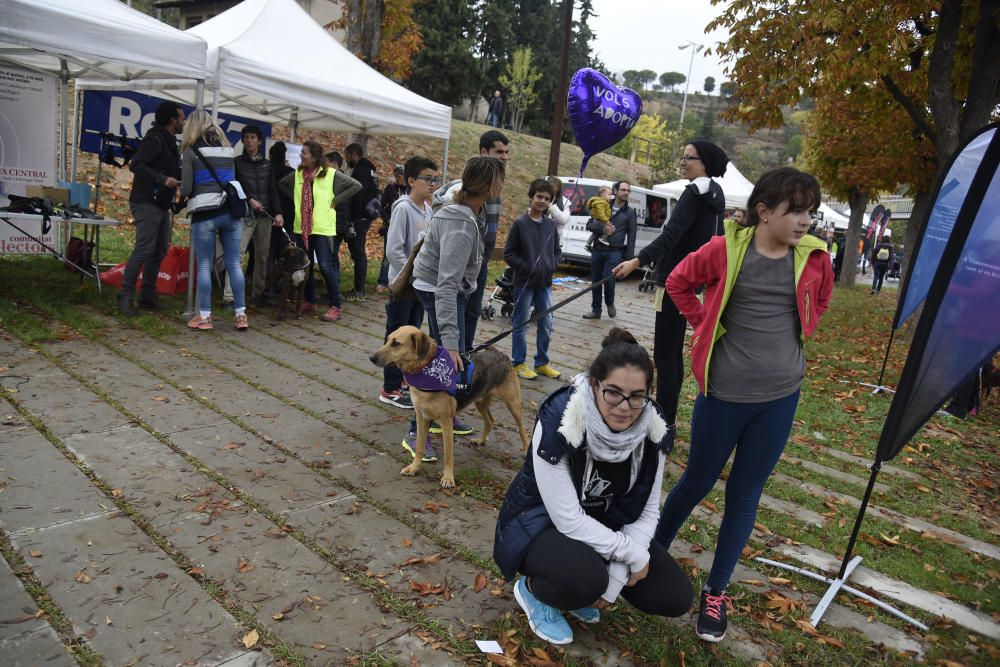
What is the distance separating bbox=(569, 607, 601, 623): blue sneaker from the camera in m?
2.74

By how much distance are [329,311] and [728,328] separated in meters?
6.08

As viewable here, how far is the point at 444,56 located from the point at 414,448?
29585 millimetres

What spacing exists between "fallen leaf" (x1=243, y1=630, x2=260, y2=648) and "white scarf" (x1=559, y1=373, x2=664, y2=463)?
4.65ft

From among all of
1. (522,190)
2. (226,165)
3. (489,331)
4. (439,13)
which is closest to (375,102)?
(226,165)

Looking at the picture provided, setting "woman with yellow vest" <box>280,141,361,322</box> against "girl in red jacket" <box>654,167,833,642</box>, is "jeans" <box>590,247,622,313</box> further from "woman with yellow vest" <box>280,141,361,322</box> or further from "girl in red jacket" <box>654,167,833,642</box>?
"girl in red jacket" <box>654,167,833,642</box>

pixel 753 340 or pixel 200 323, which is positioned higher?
pixel 753 340

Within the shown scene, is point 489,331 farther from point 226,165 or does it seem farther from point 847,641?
point 847,641

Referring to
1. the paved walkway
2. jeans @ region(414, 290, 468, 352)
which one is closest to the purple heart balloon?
jeans @ region(414, 290, 468, 352)

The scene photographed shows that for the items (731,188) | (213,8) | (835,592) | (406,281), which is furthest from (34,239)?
(213,8)

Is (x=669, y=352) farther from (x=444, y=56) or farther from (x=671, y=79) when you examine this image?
(x=671, y=79)

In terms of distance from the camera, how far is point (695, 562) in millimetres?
3410

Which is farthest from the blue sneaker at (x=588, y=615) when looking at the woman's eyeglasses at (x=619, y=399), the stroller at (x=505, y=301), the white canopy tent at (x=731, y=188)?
the white canopy tent at (x=731, y=188)

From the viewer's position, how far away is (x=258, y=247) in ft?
26.1

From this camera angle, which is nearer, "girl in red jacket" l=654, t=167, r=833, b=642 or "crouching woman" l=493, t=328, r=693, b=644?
"crouching woman" l=493, t=328, r=693, b=644
